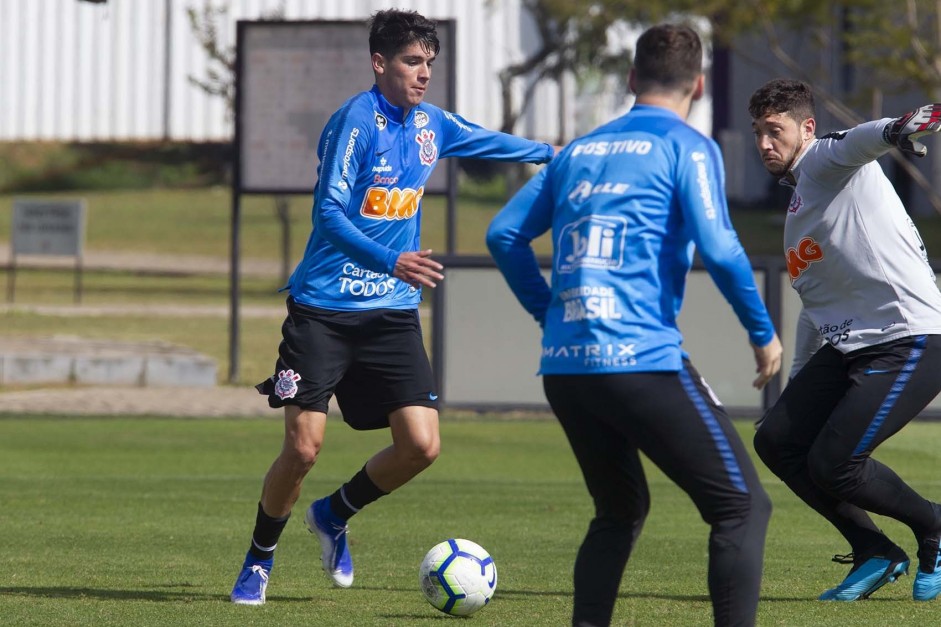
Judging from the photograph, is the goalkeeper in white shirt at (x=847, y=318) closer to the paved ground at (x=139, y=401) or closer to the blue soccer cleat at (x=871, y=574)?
the blue soccer cleat at (x=871, y=574)

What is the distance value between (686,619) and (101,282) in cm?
2662

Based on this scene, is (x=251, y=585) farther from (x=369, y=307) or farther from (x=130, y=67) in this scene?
(x=130, y=67)

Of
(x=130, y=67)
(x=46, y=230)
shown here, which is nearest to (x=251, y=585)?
(x=46, y=230)

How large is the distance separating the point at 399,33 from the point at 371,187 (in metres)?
0.58

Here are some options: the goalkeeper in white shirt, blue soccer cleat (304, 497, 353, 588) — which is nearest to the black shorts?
blue soccer cleat (304, 497, 353, 588)

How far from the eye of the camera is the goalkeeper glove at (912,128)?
5.43m

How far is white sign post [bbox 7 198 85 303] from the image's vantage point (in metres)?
27.5

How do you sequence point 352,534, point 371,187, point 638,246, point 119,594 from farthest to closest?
point 352,534 < point 119,594 < point 371,187 < point 638,246

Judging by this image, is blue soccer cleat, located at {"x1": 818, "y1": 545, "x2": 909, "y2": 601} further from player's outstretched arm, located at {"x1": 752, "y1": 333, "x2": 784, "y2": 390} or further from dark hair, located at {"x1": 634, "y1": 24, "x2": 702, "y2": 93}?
dark hair, located at {"x1": 634, "y1": 24, "x2": 702, "y2": 93}

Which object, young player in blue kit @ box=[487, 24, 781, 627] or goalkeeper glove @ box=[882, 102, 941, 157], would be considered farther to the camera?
goalkeeper glove @ box=[882, 102, 941, 157]

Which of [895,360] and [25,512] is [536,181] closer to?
[895,360]

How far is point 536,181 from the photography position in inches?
184

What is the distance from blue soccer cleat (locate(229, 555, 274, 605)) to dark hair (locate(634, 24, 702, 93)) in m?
2.58

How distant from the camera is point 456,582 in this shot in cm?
581
